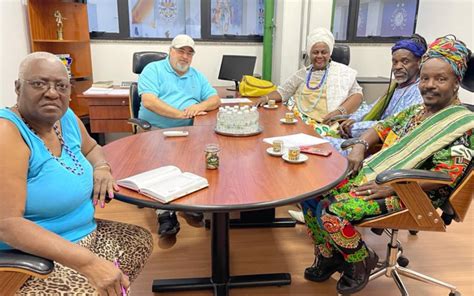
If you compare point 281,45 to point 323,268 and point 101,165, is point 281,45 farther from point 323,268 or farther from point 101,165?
point 101,165

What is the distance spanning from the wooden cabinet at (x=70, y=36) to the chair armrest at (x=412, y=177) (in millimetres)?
3214

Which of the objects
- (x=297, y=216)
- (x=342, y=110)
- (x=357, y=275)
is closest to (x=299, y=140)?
(x=357, y=275)

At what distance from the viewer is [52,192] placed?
1.17 m

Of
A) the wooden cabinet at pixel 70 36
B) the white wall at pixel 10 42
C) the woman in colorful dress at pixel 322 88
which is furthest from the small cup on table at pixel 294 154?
the wooden cabinet at pixel 70 36

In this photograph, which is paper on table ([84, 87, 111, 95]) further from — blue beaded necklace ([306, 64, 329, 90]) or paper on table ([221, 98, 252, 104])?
blue beaded necklace ([306, 64, 329, 90])

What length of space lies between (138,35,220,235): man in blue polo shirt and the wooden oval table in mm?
365

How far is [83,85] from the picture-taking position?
3.99 metres

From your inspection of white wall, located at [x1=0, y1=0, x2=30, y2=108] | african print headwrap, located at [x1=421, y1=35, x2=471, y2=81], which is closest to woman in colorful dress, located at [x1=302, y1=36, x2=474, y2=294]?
african print headwrap, located at [x1=421, y1=35, x2=471, y2=81]

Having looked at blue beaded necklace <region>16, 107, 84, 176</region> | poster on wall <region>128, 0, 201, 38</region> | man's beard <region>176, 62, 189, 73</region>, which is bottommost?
blue beaded necklace <region>16, 107, 84, 176</region>

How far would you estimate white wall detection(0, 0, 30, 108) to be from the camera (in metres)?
3.11

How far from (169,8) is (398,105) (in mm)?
2884

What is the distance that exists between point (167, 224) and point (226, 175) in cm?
118

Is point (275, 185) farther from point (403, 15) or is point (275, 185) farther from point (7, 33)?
point (403, 15)

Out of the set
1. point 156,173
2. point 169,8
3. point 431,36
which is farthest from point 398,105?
point 169,8
